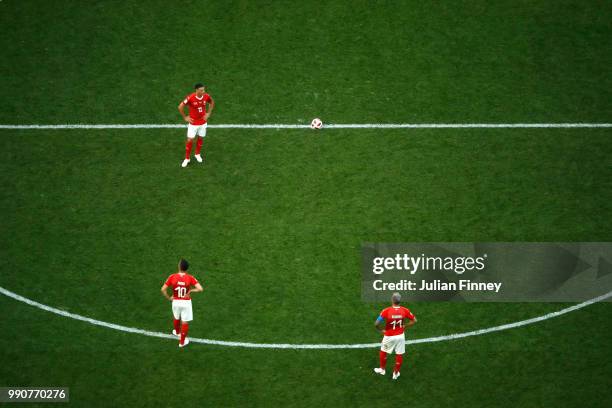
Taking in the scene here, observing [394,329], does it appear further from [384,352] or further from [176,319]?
[176,319]

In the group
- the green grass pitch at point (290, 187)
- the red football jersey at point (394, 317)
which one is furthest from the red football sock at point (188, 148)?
the red football jersey at point (394, 317)

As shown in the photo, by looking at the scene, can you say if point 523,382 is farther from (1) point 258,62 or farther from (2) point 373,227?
(1) point 258,62

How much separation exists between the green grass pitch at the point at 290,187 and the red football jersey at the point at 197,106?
1112 millimetres

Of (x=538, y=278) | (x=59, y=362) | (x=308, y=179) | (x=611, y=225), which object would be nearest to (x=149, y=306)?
(x=59, y=362)

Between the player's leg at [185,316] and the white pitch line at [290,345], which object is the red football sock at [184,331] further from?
the white pitch line at [290,345]

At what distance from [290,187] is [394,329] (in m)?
4.32

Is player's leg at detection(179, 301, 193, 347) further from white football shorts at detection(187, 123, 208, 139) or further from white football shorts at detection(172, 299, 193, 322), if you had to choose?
white football shorts at detection(187, 123, 208, 139)

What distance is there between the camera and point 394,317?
16.6 m

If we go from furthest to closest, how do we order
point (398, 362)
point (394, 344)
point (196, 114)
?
point (196, 114) → point (398, 362) → point (394, 344)

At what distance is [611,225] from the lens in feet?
62.9

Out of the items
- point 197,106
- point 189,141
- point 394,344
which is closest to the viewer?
point 394,344

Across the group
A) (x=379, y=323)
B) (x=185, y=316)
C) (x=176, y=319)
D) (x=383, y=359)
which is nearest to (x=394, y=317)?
(x=379, y=323)

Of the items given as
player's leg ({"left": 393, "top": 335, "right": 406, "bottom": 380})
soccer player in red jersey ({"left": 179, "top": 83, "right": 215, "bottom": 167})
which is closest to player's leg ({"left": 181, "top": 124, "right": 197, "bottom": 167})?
soccer player in red jersey ({"left": 179, "top": 83, "right": 215, "bottom": 167})

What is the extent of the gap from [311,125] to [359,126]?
990 mm
